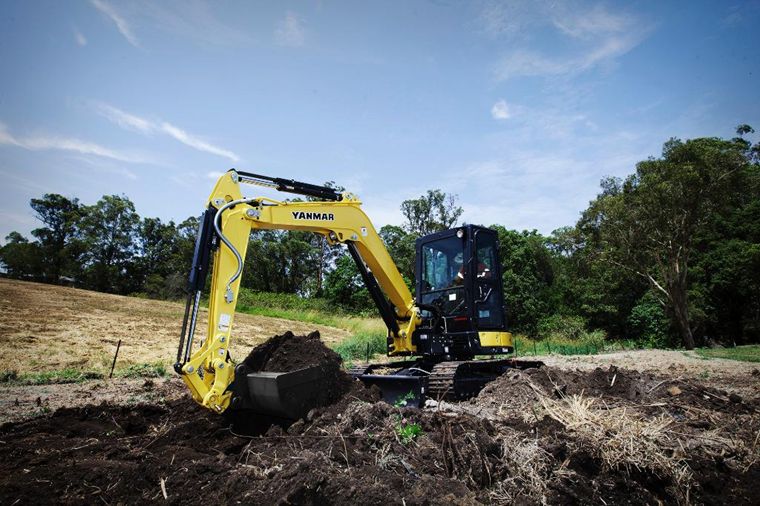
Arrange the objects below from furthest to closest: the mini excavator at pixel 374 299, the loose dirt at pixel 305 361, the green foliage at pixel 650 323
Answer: the green foliage at pixel 650 323 < the loose dirt at pixel 305 361 < the mini excavator at pixel 374 299

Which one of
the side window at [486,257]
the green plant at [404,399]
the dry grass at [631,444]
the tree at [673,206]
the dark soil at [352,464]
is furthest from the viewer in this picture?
the tree at [673,206]

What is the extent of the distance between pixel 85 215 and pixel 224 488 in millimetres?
53395

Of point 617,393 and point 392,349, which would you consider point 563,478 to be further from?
point 392,349

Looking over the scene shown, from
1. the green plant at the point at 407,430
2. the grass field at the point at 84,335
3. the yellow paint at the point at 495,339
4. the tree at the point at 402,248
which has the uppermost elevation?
the tree at the point at 402,248

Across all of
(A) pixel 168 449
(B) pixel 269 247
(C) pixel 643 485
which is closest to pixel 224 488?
(A) pixel 168 449

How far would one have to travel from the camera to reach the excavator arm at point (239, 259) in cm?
500

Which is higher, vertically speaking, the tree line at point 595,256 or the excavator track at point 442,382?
the tree line at point 595,256

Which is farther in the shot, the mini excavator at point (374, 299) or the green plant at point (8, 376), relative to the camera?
the green plant at point (8, 376)

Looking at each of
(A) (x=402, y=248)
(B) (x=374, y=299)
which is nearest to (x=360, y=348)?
(B) (x=374, y=299)

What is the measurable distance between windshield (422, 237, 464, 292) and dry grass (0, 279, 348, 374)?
8.95m

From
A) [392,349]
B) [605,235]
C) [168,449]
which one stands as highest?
[605,235]

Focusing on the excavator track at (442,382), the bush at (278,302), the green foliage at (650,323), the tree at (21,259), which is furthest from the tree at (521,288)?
the tree at (21,259)

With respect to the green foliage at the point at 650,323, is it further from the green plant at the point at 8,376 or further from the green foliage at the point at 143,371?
the green plant at the point at 8,376

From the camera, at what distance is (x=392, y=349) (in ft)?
25.3
